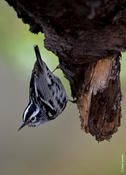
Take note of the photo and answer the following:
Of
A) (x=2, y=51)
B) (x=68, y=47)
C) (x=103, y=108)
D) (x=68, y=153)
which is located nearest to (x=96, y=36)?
(x=68, y=47)

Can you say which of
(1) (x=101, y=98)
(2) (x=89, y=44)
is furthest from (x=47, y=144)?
(2) (x=89, y=44)

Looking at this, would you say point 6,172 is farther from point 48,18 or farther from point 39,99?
point 48,18

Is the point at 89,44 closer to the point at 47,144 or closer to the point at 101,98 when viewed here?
the point at 101,98

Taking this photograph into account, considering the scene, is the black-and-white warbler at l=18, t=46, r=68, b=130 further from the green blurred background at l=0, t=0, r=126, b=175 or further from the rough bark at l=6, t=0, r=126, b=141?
the green blurred background at l=0, t=0, r=126, b=175

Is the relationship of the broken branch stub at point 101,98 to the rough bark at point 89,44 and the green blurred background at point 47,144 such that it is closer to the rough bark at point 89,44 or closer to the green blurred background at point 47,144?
the rough bark at point 89,44

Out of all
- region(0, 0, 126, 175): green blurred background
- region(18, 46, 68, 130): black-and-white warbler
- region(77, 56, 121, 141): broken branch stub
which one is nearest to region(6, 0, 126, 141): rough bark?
region(77, 56, 121, 141): broken branch stub

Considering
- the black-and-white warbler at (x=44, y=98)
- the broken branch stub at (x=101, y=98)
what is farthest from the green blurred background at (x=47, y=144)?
the broken branch stub at (x=101, y=98)
